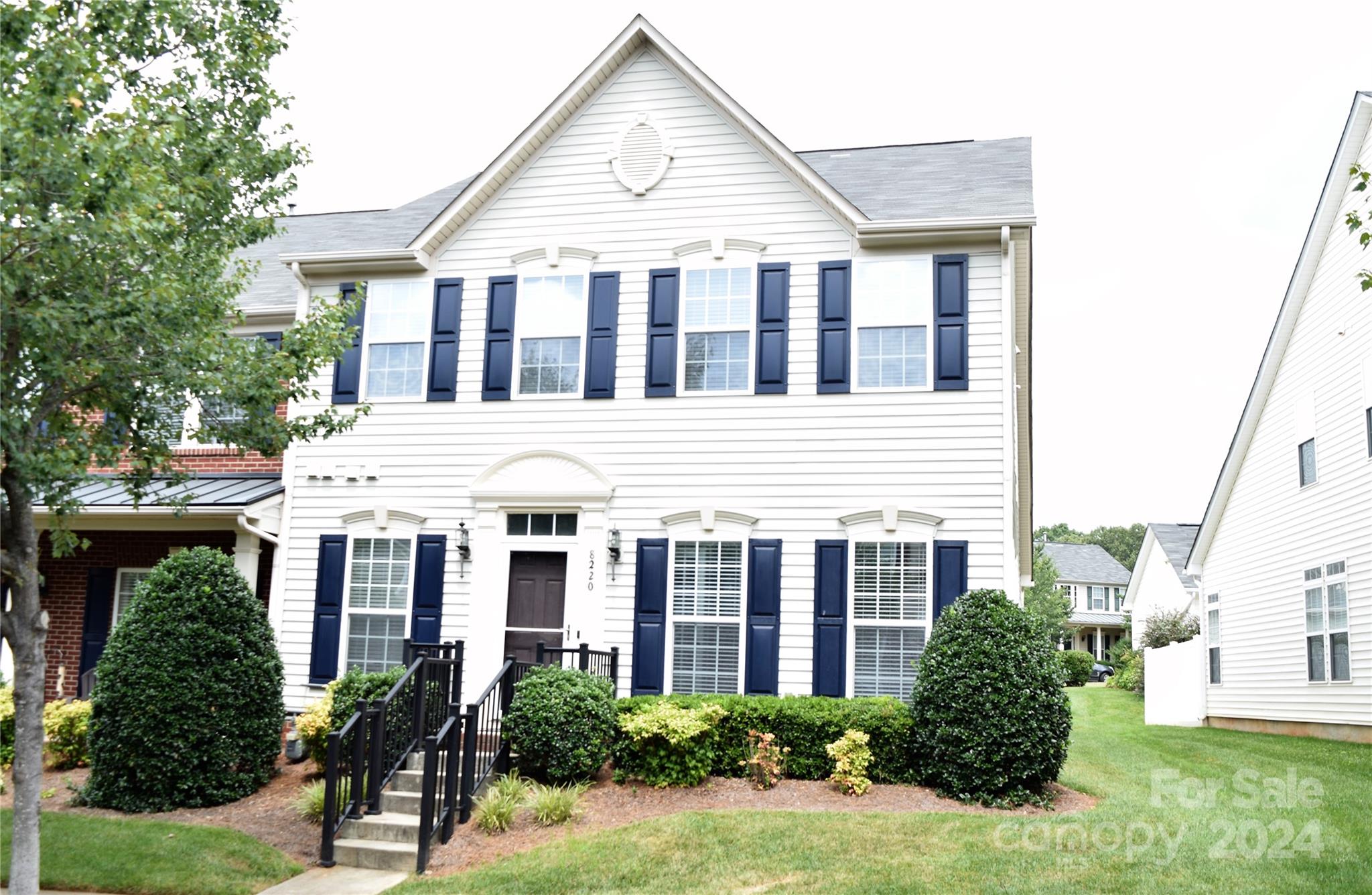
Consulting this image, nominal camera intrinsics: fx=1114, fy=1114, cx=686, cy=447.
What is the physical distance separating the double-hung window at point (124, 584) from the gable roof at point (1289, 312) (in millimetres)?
17741

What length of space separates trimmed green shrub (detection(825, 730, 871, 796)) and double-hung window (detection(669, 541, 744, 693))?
6.50 feet

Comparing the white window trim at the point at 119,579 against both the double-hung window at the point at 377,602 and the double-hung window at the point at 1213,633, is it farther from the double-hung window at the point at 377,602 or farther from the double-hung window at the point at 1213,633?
the double-hung window at the point at 1213,633

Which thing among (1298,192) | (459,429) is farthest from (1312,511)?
(1298,192)

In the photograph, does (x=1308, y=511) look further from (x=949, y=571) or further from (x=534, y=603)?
(x=534, y=603)

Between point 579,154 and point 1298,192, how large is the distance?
94.8 feet

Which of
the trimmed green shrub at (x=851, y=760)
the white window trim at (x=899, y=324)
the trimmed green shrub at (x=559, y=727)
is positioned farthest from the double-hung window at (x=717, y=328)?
the trimmed green shrub at (x=851, y=760)

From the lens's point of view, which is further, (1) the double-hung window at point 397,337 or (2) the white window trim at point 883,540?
(1) the double-hung window at point 397,337

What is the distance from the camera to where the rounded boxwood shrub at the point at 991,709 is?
9.92 meters

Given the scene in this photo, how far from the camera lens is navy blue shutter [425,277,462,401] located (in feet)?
44.6

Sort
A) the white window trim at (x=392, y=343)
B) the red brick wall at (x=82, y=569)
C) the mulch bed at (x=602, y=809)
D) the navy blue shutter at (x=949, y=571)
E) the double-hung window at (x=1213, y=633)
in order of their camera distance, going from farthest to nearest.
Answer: the double-hung window at (x=1213, y=633), the red brick wall at (x=82, y=569), the white window trim at (x=392, y=343), the navy blue shutter at (x=949, y=571), the mulch bed at (x=602, y=809)

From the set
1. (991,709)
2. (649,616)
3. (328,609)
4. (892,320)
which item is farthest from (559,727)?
(892,320)

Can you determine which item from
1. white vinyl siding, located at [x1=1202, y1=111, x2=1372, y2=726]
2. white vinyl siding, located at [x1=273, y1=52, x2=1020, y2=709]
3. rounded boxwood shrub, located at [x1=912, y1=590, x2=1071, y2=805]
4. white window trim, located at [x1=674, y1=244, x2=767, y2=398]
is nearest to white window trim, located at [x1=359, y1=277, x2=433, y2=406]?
→ white vinyl siding, located at [x1=273, y1=52, x2=1020, y2=709]

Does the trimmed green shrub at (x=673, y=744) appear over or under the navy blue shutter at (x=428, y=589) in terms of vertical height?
under

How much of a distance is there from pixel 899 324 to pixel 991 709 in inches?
177
